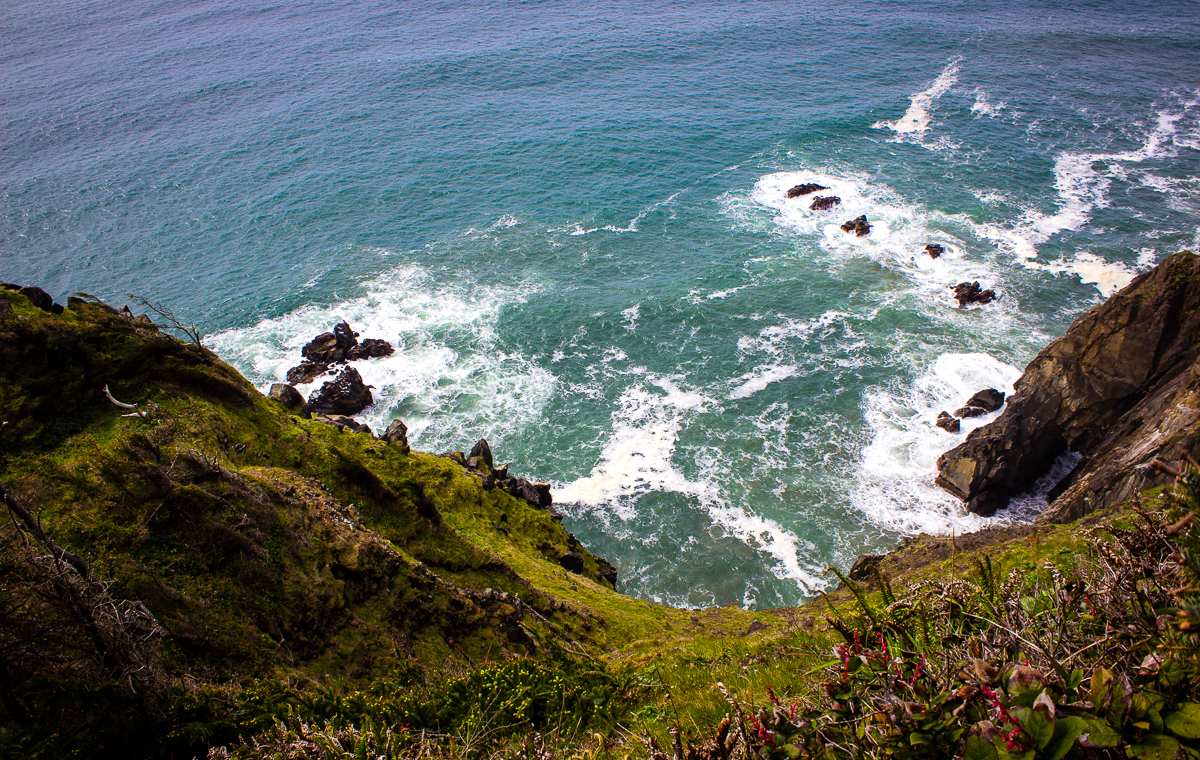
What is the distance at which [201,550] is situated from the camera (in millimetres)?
12195

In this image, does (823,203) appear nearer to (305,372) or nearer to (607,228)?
(607,228)

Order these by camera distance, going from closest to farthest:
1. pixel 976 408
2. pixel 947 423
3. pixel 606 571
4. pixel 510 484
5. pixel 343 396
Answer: pixel 606 571, pixel 510 484, pixel 947 423, pixel 976 408, pixel 343 396

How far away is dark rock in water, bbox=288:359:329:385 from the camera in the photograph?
4541cm

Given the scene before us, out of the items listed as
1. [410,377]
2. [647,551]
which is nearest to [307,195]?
[410,377]

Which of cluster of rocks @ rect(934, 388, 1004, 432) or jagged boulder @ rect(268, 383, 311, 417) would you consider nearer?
jagged boulder @ rect(268, 383, 311, 417)

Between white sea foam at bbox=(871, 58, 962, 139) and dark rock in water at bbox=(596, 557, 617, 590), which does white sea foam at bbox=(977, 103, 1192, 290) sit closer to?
white sea foam at bbox=(871, 58, 962, 139)

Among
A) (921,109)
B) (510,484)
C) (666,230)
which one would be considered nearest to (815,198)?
(666,230)

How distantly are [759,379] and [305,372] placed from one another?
111ft

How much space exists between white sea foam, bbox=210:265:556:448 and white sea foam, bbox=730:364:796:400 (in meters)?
13.6

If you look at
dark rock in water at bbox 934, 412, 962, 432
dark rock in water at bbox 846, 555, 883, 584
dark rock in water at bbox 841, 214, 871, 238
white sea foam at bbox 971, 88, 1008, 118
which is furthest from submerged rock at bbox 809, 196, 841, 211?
dark rock in water at bbox 846, 555, 883, 584

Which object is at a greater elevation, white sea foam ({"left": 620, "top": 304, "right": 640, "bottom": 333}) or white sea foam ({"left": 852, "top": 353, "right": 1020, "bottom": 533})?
white sea foam ({"left": 620, "top": 304, "right": 640, "bottom": 333})

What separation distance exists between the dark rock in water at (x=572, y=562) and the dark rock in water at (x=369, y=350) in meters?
27.9

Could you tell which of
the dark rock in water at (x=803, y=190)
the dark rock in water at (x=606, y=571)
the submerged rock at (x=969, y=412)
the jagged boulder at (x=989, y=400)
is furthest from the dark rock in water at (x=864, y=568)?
the dark rock in water at (x=803, y=190)

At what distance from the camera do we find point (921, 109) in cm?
8019
